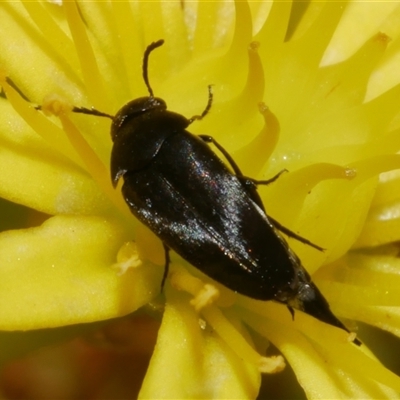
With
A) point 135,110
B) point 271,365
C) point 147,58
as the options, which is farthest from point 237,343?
point 147,58

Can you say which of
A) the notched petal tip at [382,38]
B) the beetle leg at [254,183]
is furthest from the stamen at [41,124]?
the notched petal tip at [382,38]

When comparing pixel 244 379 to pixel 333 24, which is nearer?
pixel 244 379

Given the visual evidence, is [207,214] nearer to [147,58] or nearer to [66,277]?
[66,277]

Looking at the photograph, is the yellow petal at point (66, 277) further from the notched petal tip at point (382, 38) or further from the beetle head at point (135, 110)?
the notched petal tip at point (382, 38)

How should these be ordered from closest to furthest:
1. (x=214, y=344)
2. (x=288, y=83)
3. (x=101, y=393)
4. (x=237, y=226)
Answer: (x=237, y=226), (x=214, y=344), (x=288, y=83), (x=101, y=393)

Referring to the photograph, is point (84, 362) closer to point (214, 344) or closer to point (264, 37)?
point (214, 344)

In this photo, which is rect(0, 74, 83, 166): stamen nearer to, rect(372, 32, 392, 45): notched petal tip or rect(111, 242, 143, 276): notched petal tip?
rect(111, 242, 143, 276): notched petal tip

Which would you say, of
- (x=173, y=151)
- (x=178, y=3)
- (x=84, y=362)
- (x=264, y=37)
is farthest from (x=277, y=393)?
(x=178, y=3)
